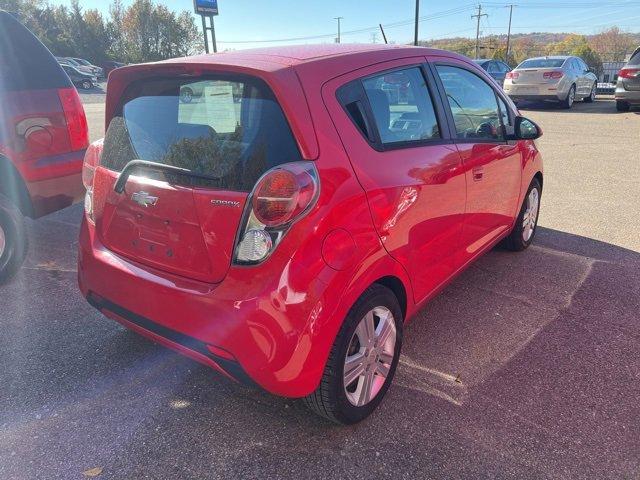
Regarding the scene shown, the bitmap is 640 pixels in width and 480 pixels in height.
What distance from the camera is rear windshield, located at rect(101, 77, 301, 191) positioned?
1974 millimetres

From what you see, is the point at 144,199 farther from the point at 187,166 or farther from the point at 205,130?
the point at 205,130

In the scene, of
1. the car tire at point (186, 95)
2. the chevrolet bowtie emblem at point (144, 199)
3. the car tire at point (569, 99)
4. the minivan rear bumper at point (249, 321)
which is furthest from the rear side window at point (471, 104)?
the car tire at point (569, 99)

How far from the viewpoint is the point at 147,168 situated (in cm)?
221

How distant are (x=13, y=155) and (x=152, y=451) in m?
2.57

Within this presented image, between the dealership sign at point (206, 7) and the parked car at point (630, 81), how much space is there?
11.5m

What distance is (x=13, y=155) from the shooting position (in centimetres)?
358

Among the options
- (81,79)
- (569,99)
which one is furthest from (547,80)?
(81,79)

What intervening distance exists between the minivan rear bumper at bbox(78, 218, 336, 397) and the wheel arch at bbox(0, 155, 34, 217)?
2.07m

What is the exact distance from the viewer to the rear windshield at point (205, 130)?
1974 mm

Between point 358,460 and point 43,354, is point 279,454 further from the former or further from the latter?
point 43,354

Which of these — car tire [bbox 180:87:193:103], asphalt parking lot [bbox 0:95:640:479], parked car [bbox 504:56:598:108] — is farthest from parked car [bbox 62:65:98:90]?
car tire [bbox 180:87:193:103]

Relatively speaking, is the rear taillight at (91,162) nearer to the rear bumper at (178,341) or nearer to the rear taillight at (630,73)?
the rear bumper at (178,341)

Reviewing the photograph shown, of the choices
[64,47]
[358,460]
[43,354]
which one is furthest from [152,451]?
[64,47]

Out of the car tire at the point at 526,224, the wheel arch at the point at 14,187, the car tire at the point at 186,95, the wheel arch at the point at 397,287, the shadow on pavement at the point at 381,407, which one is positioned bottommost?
the shadow on pavement at the point at 381,407
